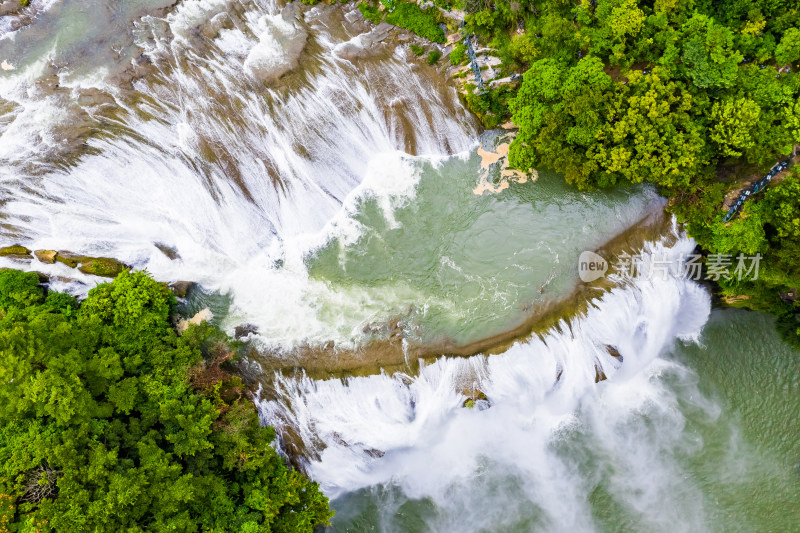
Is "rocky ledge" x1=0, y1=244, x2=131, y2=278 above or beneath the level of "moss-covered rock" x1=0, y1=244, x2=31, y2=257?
beneath

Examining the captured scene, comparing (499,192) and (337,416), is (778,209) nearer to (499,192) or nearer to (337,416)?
(499,192)

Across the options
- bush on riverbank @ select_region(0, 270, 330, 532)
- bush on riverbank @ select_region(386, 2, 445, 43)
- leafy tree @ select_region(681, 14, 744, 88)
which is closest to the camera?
bush on riverbank @ select_region(0, 270, 330, 532)

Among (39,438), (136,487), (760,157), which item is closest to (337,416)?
(136,487)

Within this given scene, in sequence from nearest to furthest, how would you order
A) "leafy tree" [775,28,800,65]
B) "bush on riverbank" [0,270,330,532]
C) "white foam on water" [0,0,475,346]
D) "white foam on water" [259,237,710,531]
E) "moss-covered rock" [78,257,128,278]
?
"bush on riverbank" [0,270,330,532] < "leafy tree" [775,28,800,65] < "white foam on water" [259,237,710,531] < "moss-covered rock" [78,257,128,278] < "white foam on water" [0,0,475,346]

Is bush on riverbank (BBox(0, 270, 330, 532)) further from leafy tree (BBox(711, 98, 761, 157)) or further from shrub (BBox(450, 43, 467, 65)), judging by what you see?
leafy tree (BBox(711, 98, 761, 157))

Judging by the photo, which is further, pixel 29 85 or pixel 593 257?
pixel 29 85

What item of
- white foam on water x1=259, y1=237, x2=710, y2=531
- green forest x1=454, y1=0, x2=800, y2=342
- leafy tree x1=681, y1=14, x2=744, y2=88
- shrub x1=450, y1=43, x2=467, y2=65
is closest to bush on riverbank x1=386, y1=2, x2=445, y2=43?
shrub x1=450, y1=43, x2=467, y2=65

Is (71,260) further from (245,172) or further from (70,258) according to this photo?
(245,172)
